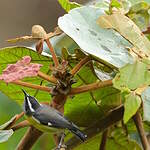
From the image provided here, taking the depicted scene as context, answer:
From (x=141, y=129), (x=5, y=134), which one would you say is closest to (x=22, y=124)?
(x=5, y=134)

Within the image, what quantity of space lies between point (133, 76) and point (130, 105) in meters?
0.03

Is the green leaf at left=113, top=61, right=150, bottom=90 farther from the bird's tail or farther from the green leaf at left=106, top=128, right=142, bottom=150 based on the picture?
the green leaf at left=106, top=128, right=142, bottom=150

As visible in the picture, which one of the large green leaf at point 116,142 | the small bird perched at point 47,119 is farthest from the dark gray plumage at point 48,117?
the large green leaf at point 116,142

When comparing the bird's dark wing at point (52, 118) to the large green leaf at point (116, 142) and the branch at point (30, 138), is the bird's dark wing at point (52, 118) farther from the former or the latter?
the large green leaf at point (116, 142)

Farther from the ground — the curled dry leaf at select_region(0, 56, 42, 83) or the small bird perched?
the curled dry leaf at select_region(0, 56, 42, 83)

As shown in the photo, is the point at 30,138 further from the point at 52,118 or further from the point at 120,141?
the point at 120,141

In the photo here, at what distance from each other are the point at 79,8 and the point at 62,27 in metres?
0.05

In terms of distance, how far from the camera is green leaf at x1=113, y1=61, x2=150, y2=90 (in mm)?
508

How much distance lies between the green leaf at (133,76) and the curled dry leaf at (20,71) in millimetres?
73

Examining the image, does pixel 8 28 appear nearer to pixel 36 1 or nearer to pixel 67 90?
pixel 36 1

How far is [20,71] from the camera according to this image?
528 mm

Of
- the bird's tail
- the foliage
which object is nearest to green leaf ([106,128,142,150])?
the foliage

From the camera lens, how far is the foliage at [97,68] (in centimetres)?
52

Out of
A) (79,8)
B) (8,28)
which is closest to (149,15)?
(79,8)
